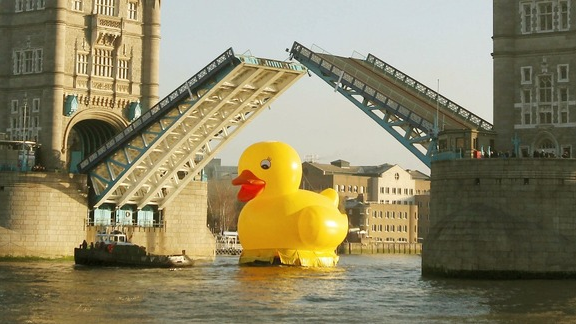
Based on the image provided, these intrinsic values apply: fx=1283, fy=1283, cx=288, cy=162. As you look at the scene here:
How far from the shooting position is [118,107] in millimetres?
80188

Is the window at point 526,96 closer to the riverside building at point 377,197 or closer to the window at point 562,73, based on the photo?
the window at point 562,73

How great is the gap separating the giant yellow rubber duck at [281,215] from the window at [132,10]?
23.5 m

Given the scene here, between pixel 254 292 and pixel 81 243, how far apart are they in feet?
96.7

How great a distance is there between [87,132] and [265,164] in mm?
25776

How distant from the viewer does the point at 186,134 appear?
7288 cm

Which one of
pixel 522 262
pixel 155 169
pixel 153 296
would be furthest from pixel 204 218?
pixel 153 296

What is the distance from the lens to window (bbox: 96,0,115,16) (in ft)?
259

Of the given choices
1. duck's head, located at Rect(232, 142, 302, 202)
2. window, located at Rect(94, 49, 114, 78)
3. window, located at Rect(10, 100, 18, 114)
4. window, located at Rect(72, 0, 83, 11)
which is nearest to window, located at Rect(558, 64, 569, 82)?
duck's head, located at Rect(232, 142, 302, 202)

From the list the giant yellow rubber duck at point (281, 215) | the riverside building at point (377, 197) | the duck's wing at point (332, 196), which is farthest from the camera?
the riverside building at point (377, 197)

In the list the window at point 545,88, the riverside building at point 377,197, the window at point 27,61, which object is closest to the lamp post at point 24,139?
the window at point 27,61

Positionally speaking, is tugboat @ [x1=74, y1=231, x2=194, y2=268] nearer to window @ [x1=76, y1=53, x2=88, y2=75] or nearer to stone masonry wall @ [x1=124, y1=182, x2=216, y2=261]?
stone masonry wall @ [x1=124, y1=182, x2=216, y2=261]

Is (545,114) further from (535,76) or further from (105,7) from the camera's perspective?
(105,7)

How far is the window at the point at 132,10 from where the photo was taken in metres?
81.1

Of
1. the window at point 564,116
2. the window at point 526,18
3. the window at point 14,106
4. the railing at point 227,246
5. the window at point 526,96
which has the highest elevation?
the window at point 526,18
